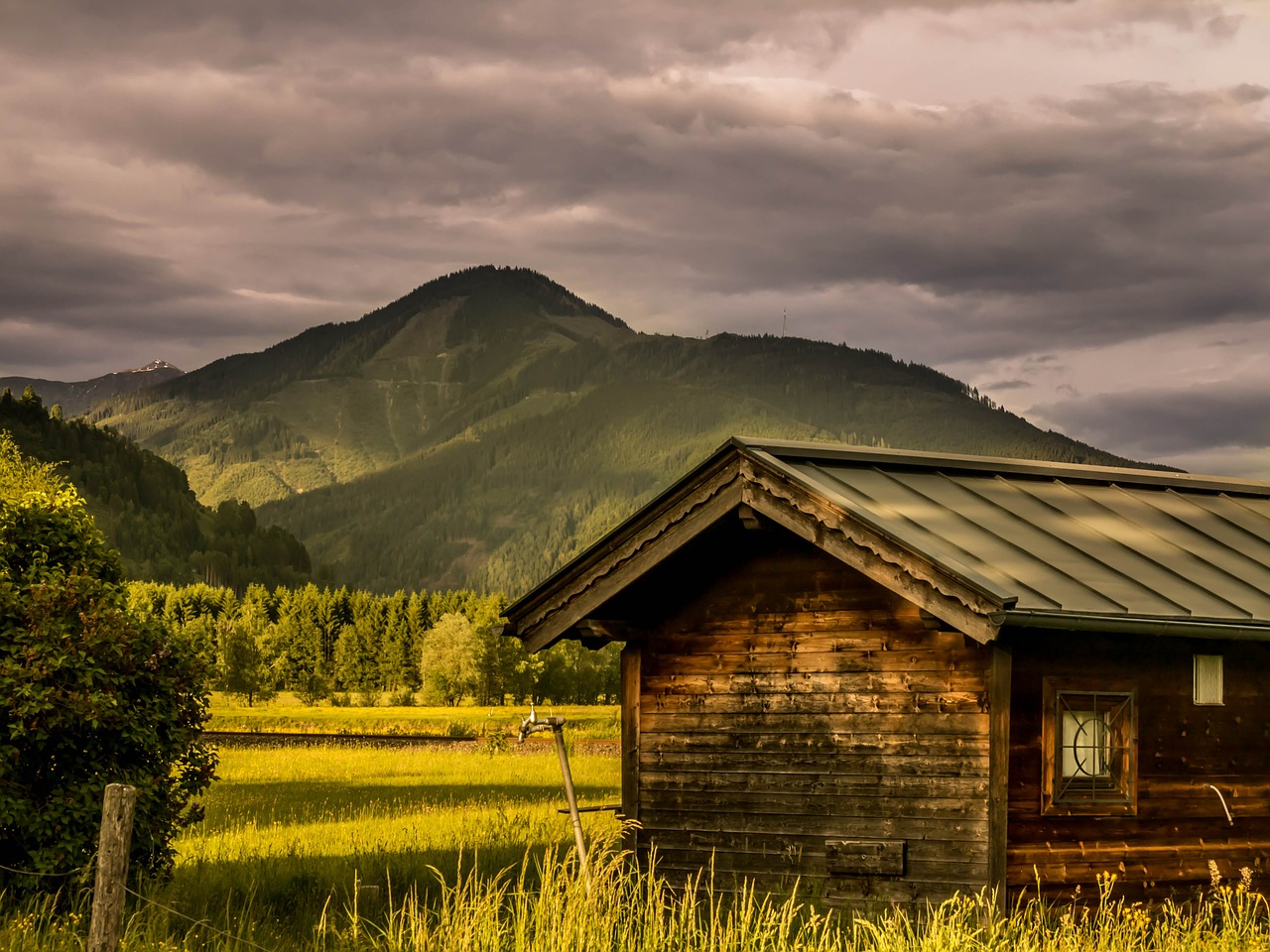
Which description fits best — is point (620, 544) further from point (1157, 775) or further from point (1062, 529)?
point (1157, 775)

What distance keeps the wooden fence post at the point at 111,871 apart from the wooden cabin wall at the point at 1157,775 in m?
7.36

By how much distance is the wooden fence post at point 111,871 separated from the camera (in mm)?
9523

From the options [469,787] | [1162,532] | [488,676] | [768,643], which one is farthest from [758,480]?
[488,676]

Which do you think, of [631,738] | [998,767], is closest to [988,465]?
[998,767]

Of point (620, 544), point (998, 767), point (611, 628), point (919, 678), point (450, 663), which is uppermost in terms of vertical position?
point (620, 544)

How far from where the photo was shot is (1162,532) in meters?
15.7

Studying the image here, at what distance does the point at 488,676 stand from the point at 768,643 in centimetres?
9356

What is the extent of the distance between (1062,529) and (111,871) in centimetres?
975

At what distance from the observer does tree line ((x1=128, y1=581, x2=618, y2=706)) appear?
339ft

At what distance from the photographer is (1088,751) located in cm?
1316

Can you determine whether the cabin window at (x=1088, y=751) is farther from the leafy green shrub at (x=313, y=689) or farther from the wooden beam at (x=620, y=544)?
the leafy green shrub at (x=313, y=689)

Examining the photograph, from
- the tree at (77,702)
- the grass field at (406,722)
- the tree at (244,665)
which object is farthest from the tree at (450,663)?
the tree at (77,702)

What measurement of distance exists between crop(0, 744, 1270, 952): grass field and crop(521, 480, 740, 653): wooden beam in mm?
2162

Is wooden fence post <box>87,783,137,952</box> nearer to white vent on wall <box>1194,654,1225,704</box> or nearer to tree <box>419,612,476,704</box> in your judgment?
white vent on wall <box>1194,654,1225,704</box>
